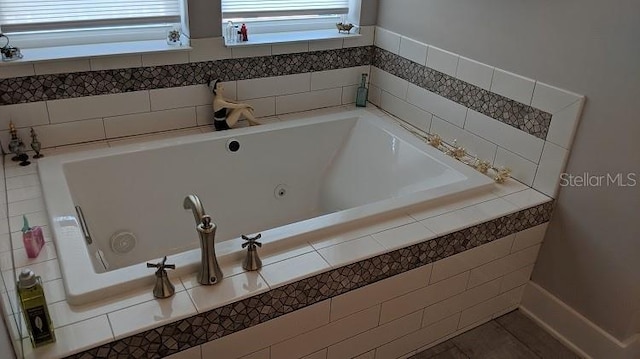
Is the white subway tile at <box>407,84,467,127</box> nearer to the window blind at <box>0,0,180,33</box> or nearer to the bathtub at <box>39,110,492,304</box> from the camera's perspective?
the bathtub at <box>39,110,492,304</box>

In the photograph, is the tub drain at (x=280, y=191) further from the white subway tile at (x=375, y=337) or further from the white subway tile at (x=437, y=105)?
the white subway tile at (x=375, y=337)

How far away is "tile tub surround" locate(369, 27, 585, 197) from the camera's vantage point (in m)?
1.98

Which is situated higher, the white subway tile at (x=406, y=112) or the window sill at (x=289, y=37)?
the window sill at (x=289, y=37)

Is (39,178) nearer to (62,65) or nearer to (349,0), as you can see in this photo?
(62,65)

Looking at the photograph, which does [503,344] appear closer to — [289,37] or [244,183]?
[244,183]

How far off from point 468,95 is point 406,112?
1.38 feet

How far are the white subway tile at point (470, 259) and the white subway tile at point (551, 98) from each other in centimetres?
51

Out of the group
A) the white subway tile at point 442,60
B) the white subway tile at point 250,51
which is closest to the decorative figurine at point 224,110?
the white subway tile at point 250,51

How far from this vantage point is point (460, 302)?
2.02 m

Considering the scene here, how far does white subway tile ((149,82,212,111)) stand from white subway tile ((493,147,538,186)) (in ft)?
4.22

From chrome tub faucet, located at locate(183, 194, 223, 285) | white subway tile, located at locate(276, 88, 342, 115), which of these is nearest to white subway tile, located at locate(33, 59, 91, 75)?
white subway tile, located at locate(276, 88, 342, 115)

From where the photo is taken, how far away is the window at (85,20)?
2086 mm

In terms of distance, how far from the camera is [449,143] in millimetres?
2439

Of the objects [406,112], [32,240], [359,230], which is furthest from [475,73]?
[32,240]
